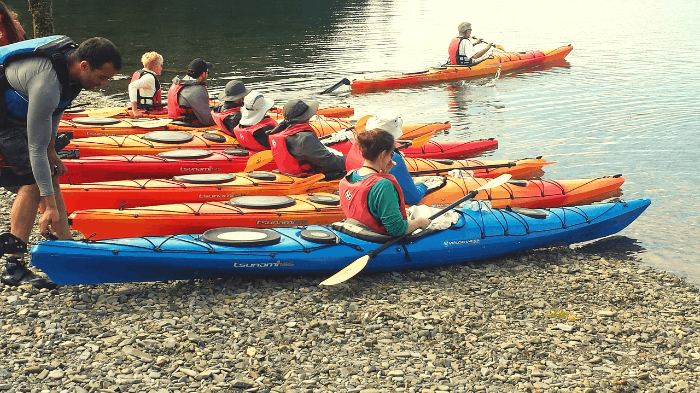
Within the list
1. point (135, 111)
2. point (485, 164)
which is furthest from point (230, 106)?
point (485, 164)

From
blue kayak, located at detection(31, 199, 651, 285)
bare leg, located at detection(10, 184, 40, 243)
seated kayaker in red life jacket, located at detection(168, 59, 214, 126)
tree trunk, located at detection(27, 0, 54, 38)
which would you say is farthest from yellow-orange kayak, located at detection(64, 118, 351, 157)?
tree trunk, located at detection(27, 0, 54, 38)

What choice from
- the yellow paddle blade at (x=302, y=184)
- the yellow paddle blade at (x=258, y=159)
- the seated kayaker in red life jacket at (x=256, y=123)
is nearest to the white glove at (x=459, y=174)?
the yellow paddle blade at (x=302, y=184)

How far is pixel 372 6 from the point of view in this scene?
43.2 metres

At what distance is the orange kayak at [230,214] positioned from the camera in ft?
21.6

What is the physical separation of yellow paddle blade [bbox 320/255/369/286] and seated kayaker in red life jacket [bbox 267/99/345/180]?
210 cm

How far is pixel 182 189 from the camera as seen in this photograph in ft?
25.0

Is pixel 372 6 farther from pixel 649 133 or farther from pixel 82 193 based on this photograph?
pixel 82 193

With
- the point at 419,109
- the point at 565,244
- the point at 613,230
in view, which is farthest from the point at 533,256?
the point at 419,109

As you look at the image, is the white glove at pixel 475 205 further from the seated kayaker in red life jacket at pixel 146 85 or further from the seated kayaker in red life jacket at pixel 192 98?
the seated kayaker in red life jacket at pixel 146 85

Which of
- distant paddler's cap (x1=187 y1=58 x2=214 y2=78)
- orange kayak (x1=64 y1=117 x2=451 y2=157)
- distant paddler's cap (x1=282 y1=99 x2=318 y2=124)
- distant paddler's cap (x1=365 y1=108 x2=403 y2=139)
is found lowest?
orange kayak (x1=64 y1=117 x2=451 y2=157)

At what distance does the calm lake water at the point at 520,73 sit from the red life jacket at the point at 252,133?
454 cm

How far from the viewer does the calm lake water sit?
10867 mm

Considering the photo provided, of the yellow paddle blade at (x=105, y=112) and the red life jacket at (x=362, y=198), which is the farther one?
the yellow paddle blade at (x=105, y=112)

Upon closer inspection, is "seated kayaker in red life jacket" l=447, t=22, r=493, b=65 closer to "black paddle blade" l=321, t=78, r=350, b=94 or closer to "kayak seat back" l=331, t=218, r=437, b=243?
"black paddle blade" l=321, t=78, r=350, b=94
